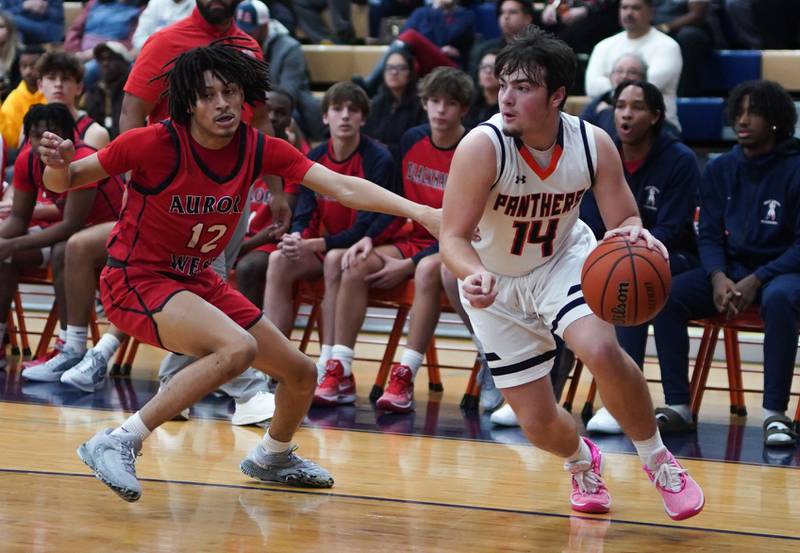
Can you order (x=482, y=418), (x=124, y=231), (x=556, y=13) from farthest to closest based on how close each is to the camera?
(x=556, y=13)
(x=482, y=418)
(x=124, y=231)

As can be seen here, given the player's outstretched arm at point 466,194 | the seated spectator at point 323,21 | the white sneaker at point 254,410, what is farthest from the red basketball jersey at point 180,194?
the seated spectator at point 323,21

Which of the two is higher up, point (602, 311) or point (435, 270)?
point (602, 311)

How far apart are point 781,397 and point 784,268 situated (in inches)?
22.5

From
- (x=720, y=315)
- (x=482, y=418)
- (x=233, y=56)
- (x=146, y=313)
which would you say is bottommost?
(x=482, y=418)

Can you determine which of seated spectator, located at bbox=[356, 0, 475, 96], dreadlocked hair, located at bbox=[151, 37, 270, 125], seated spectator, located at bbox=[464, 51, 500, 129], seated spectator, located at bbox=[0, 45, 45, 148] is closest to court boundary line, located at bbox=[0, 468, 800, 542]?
dreadlocked hair, located at bbox=[151, 37, 270, 125]

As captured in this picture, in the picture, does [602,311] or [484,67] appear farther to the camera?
[484,67]

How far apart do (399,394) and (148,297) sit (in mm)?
1965

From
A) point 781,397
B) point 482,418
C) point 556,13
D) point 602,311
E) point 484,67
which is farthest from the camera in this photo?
point 556,13

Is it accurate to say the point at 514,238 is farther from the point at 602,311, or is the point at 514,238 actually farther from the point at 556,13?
the point at 556,13

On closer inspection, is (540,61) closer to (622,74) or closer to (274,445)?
(274,445)

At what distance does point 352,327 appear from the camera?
5934 mm

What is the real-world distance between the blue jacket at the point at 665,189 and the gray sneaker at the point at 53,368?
2740 millimetres

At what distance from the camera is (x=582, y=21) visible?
8453 millimetres

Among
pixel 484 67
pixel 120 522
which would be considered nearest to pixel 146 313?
pixel 120 522
